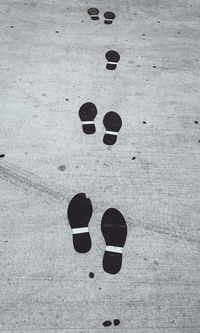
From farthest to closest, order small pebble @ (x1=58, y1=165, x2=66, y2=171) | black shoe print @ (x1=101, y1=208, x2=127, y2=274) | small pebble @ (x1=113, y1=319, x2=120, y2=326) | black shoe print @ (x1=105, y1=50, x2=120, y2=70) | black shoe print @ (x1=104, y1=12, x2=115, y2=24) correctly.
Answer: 1. black shoe print @ (x1=104, y1=12, x2=115, y2=24)
2. black shoe print @ (x1=105, y1=50, x2=120, y2=70)
3. small pebble @ (x1=58, y1=165, x2=66, y2=171)
4. black shoe print @ (x1=101, y1=208, x2=127, y2=274)
5. small pebble @ (x1=113, y1=319, x2=120, y2=326)

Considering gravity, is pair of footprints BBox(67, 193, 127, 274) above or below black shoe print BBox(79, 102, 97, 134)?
below

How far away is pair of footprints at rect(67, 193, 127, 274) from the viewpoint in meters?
1.69

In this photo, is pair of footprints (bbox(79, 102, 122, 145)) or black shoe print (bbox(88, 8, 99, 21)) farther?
black shoe print (bbox(88, 8, 99, 21))

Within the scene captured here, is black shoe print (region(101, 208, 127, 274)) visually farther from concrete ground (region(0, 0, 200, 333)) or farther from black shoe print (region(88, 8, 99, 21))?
black shoe print (region(88, 8, 99, 21))

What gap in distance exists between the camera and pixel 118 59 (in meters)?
2.86

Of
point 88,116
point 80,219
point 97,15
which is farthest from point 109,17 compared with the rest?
point 80,219

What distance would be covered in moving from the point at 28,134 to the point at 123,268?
1.27 metres

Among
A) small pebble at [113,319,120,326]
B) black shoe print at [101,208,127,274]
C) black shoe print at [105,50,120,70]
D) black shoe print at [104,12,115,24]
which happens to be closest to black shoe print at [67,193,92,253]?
black shoe print at [101,208,127,274]

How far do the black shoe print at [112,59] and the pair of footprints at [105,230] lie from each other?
58.2 inches

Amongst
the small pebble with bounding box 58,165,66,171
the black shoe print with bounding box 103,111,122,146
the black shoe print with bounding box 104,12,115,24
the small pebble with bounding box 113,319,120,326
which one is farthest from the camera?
the black shoe print with bounding box 104,12,115,24

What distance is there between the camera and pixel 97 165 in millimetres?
2104

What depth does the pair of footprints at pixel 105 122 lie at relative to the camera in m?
2.27

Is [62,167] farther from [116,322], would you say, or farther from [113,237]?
[116,322]

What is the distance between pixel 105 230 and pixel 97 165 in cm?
52
